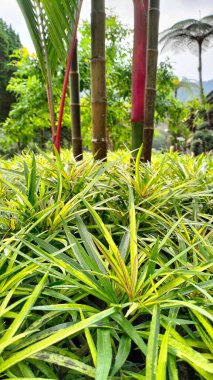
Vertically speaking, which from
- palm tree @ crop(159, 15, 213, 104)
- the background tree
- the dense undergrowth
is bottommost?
the dense undergrowth

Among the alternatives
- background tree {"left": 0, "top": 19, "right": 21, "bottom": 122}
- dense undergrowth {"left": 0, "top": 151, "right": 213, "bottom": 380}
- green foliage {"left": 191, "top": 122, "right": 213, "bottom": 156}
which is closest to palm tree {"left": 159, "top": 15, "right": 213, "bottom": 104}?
green foliage {"left": 191, "top": 122, "right": 213, "bottom": 156}

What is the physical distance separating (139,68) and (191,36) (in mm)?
20580

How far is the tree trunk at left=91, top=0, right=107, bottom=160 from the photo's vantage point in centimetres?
135

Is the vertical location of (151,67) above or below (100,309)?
above

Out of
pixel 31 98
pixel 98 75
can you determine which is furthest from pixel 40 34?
pixel 31 98

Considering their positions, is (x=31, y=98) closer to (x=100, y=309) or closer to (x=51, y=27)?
(x=51, y=27)

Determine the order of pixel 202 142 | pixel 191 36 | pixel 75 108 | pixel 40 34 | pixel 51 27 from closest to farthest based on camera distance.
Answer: pixel 51 27, pixel 40 34, pixel 75 108, pixel 202 142, pixel 191 36

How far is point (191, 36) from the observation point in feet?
62.4

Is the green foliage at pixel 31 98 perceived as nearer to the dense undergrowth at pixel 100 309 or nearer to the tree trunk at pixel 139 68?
the tree trunk at pixel 139 68

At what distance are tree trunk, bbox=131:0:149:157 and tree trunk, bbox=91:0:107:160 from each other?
194 mm

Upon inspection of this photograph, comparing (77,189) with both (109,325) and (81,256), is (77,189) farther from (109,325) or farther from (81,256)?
(109,325)

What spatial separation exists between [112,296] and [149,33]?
1338mm

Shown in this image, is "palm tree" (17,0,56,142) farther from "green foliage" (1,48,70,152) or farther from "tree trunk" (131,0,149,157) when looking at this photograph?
"green foliage" (1,48,70,152)

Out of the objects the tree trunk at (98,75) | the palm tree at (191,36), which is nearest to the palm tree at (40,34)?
the tree trunk at (98,75)
